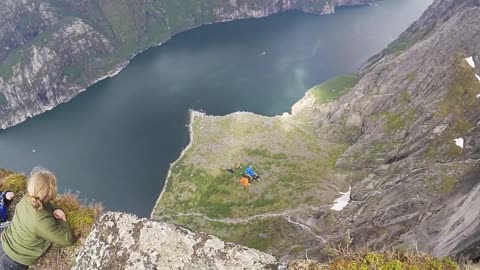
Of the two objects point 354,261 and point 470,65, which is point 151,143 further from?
point 354,261

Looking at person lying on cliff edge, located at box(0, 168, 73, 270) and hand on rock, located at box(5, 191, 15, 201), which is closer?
person lying on cliff edge, located at box(0, 168, 73, 270)

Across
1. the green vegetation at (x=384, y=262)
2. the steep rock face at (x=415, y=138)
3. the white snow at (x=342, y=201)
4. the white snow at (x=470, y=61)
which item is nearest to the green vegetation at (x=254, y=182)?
the white snow at (x=342, y=201)

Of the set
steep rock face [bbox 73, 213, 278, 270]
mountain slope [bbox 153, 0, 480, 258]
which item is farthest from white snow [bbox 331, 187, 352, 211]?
steep rock face [bbox 73, 213, 278, 270]

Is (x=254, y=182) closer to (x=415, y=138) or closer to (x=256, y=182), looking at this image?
(x=256, y=182)

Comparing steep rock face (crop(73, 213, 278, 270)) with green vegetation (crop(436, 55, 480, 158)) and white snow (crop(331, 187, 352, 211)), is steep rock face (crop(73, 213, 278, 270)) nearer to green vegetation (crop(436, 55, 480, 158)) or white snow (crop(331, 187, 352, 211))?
white snow (crop(331, 187, 352, 211))

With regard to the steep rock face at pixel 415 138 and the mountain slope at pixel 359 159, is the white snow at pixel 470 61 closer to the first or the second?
the mountain slope at pixel 359 159
